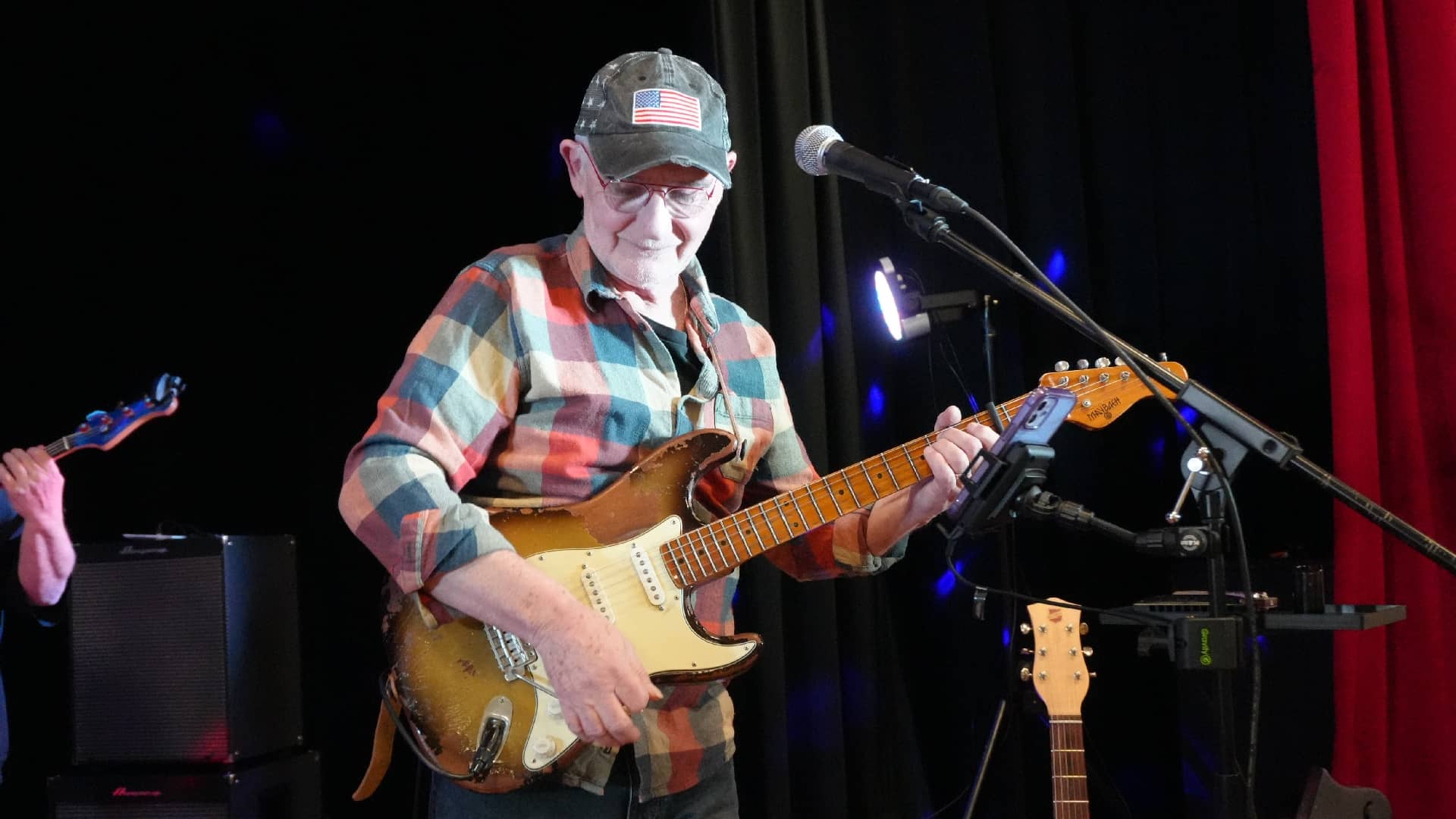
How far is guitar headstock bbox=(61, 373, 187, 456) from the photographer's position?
3.44 metres

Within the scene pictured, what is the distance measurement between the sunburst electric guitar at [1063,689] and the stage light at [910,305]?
0.77m

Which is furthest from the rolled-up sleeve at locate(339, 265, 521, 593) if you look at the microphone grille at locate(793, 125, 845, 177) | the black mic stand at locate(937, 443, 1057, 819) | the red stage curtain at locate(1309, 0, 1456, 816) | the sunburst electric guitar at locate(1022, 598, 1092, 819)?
the red stage curtain at locate(1309, 0, 1456, 816)

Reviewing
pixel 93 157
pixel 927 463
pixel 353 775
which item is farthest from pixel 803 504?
pixel 93 157

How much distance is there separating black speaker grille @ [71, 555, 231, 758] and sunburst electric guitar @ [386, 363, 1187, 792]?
1.46m

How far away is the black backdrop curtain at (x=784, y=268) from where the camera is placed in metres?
3.03

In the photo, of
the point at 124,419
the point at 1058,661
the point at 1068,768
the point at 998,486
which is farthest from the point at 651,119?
the point at 124,419

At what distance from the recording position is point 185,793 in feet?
9.93

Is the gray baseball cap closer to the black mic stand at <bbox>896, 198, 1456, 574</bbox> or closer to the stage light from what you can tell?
the black mic stand at <bbox>896, 198, 1456, 574</bbox>

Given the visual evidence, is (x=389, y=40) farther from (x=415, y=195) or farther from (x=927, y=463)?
(x=927, y=463)

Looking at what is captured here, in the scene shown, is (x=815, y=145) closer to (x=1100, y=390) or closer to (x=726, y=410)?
(x=726, y=410)

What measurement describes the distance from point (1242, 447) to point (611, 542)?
960 mm

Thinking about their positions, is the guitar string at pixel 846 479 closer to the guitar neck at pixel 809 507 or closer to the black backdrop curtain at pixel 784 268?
the guitar neck at pixel 809 507

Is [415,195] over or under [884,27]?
under

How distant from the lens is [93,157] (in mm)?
3768
